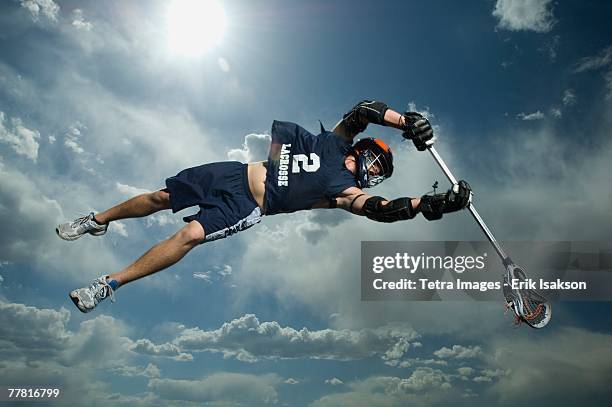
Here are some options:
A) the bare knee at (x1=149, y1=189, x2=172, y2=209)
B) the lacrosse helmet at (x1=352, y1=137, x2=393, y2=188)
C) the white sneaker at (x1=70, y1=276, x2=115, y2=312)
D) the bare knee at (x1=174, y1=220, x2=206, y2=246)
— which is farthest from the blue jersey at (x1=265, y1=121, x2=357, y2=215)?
the white sneaker at (x1=70, y1=276, x2=115, y2=312)

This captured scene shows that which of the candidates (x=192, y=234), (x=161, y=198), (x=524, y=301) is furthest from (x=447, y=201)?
(x=161, y=198)

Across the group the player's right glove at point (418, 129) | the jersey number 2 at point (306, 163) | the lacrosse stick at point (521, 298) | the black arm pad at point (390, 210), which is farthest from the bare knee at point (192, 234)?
the lacrosse stick at point (521, 298)

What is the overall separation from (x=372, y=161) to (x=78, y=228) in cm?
520

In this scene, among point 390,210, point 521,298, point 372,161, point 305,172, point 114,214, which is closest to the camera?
point 390,210

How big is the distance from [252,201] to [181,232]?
1.25 meters

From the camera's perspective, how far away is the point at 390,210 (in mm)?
7473

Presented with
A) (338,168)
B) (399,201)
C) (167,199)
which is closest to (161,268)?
(167,199)

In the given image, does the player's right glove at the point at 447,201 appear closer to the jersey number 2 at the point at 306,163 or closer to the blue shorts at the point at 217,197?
the jersey number 2 at the point at 306,163

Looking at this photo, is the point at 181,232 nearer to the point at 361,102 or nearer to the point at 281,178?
the point at 281,178

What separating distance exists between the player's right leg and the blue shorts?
314 mm

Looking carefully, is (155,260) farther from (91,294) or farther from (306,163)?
(306,163)

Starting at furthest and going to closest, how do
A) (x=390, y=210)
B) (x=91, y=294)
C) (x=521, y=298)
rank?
1. (x=521, y=298)
2. (x=390, y=210)
3. (x=91, y=294)

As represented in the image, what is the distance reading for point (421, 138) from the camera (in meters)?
7.92

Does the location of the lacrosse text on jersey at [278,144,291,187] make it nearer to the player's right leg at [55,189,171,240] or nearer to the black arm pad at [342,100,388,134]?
the black arm pad at [342,100,388,134]
